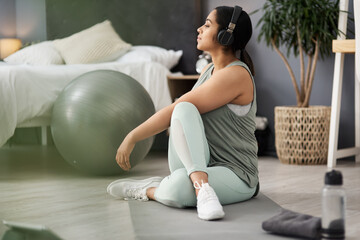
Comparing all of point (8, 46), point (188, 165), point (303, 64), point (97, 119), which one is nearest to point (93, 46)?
point (8, 46)

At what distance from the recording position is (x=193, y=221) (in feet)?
5.83

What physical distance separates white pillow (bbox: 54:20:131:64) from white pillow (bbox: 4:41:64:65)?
0.05 meters

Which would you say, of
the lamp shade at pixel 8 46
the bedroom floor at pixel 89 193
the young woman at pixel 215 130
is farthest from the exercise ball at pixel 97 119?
the lamp shade at pixel 8 46

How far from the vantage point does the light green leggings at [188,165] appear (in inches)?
75.6

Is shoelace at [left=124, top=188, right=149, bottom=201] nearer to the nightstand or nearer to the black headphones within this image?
the black headphones

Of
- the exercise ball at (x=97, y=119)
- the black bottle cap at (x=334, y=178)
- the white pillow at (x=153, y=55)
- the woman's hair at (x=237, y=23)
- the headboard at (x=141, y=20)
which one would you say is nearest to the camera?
the black bottle cap at (x=334, y=178)

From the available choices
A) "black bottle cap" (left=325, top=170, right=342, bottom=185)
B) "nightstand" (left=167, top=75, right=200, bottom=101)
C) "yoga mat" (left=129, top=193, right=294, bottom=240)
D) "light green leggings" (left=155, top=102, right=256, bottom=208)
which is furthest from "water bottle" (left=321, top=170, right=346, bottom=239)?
"nightstand" (left=167, top=75, right=200, bottom=101)

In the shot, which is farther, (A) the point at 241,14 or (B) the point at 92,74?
(B) the point at 92,74

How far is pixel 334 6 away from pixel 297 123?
29.4 inches

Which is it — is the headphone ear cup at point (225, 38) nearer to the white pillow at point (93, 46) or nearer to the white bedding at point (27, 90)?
the white bedding at point (27, 90)

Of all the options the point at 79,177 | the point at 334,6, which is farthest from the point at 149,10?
the point at 79,177

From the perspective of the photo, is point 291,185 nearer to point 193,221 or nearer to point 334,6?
point 193,221

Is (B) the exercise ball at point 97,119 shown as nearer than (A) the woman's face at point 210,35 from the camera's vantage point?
No

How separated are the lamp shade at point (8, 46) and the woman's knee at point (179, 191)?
3111 mm
